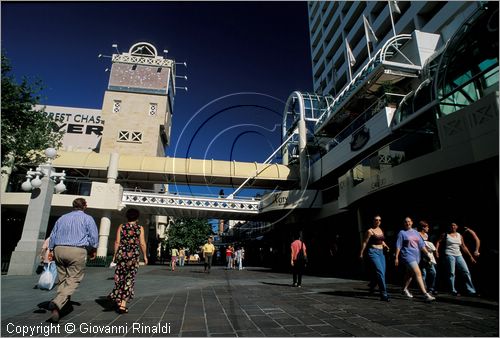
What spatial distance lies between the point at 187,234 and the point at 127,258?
33706 millimetres

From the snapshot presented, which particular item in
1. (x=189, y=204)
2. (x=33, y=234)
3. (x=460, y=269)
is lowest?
(x=460, y=269)

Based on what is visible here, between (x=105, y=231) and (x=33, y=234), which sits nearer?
(x=33, y=234)

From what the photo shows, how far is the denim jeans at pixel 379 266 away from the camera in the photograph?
580cm

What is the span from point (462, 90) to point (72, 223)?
12.1 m

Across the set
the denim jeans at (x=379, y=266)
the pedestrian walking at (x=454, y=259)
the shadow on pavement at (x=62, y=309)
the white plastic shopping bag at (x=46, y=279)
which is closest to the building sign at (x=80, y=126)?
the white plastic shopping bag at (x=46, y=279)

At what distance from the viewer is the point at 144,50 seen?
1654 inches

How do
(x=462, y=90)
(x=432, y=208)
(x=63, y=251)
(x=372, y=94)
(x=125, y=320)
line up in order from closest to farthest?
(x=125, y=320) < (x=63, y=251) < (x=462, y=90) < (x=432, y=208) < (x=372, y=94)

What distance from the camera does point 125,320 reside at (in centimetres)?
402


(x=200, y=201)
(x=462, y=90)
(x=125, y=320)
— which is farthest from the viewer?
(x=200, y=201)

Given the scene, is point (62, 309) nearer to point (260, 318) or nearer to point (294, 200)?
point (260, 318)

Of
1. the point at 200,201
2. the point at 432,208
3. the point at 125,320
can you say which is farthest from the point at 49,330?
the point at 200,201

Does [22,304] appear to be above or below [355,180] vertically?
below

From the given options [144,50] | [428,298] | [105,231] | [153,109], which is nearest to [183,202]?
[105,231]

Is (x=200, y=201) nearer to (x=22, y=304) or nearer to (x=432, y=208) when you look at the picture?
(x=432, y=208)
